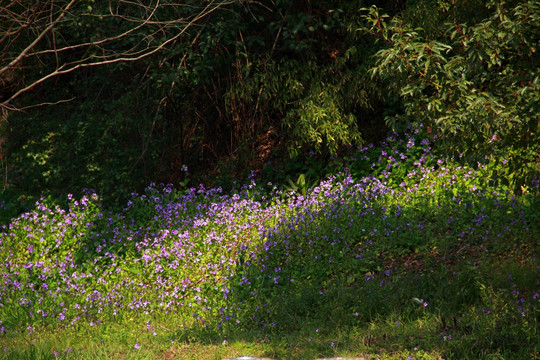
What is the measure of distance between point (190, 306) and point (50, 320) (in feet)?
4.40

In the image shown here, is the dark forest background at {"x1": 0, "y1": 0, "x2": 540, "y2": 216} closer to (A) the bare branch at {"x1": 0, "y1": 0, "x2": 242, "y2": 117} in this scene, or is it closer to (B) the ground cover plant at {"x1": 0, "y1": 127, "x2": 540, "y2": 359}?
(A) the bare branch at {"x1": 0, "y1": 0, "x2": 242, "y2": 117}

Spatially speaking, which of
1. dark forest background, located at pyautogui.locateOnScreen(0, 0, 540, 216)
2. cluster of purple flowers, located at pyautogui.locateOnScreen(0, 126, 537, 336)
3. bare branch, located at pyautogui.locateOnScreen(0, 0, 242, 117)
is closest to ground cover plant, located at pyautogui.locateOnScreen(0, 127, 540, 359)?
cluster of purple flowers, located at pyautogui.locateOnScreen(0, 126, 537, 336)

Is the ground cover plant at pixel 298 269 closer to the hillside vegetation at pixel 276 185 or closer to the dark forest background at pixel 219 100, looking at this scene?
the hillside vegetation at pixel 276 185

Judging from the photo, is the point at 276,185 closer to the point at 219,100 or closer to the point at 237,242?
the point at 219,100

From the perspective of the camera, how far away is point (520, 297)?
487cm

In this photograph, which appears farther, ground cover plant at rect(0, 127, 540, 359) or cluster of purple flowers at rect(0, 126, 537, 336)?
cluster of purple flowers at rect(0, 126, 537, 336)

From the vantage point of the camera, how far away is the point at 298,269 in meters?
6.24

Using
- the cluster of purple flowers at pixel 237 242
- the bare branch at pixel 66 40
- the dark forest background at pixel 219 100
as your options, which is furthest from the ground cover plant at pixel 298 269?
the bare branch at pixel 66 40

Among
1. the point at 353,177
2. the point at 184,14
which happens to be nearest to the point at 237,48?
the point at 184,14

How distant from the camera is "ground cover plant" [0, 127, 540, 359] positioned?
4.82 metres

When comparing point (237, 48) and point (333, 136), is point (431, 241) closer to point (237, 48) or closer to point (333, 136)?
point (333, 136)

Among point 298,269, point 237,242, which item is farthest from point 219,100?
point 298,269

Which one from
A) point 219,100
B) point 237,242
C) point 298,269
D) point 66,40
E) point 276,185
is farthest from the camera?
point 66,40

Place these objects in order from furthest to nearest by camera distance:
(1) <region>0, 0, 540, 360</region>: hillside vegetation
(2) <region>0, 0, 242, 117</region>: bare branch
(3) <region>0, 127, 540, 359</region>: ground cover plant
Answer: (2) <region>0, 0, 242, 117</region>: bare branch < (3) <region>0, 127, 540, 359</region>: ground cover plant < (1) <region>0, 0, 540, 360</region>: hillside vegetation
